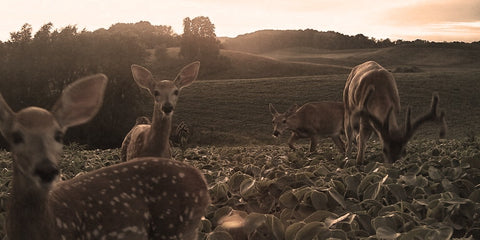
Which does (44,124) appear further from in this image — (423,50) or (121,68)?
(423,50)

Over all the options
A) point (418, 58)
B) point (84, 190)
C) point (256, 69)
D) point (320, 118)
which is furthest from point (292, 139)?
point (418, 58)

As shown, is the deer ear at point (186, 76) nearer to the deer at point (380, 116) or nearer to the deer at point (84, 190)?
the deer at point (380, 116)

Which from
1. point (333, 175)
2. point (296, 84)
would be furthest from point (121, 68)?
point (333, 175)

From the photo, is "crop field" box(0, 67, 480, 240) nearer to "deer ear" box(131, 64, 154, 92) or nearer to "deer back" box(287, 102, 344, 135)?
"deer ear" box(131, 64, 154, 92)

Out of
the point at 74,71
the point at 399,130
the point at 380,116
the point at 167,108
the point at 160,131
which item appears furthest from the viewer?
the point at 74,71

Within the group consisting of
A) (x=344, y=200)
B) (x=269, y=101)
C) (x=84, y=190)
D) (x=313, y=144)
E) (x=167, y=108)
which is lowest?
(x=269, y=101)

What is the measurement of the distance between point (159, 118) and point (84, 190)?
5022 millimetres

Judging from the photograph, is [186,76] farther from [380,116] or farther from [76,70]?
[76,70]

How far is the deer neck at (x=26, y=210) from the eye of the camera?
434 cm

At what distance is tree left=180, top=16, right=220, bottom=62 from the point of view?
94562mm

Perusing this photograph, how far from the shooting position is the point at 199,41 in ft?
317

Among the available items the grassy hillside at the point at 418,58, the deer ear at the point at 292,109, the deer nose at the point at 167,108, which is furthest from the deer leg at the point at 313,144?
the grassy hillside at the point at 418,58

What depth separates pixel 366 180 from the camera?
7602 mm

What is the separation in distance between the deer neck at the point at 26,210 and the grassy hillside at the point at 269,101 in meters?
31.9
